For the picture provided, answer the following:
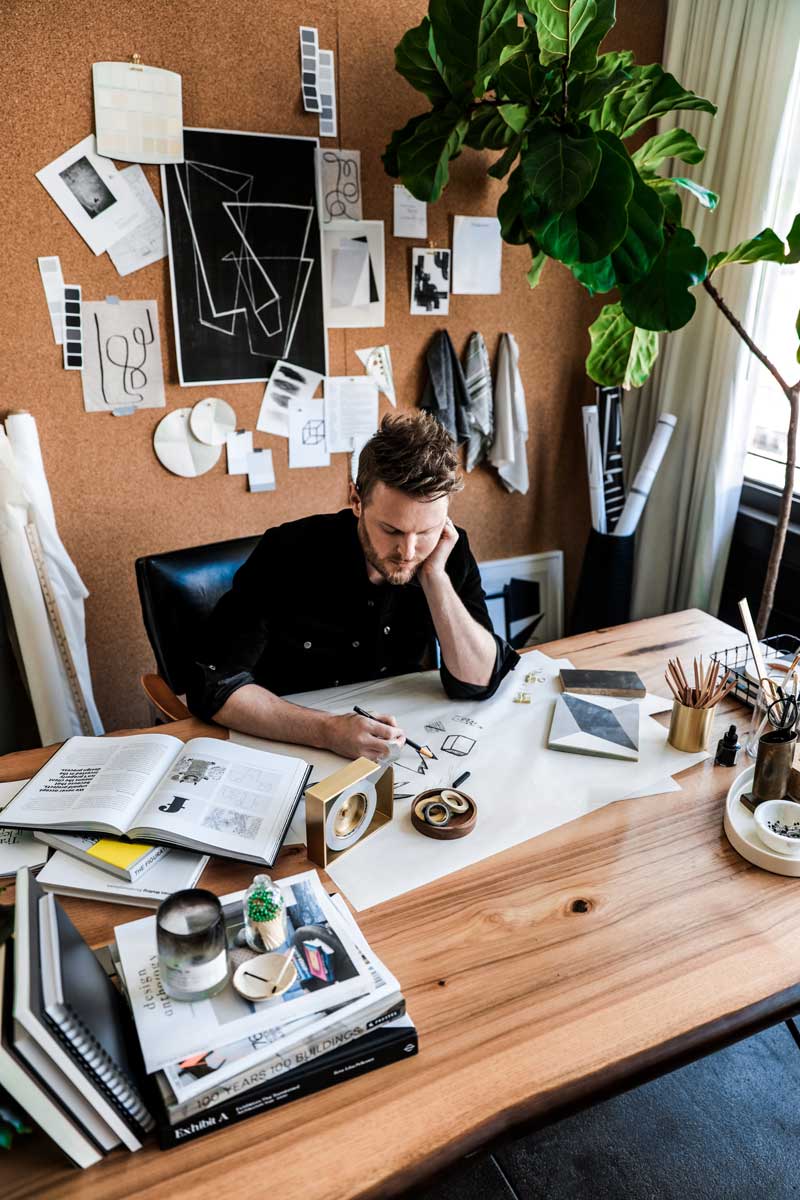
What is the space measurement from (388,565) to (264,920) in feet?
2.75

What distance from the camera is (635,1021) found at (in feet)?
3.14

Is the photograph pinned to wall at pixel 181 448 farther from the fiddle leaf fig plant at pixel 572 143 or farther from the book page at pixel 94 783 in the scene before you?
the book page at pixel 94 783

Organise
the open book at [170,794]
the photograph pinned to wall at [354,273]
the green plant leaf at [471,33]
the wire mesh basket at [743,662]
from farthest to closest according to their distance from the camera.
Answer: the photograph pinned to wall at [354,273] < the green plant leaf at [471,33] < the wire mesh basket at [743,662] < the open book at [170,794]

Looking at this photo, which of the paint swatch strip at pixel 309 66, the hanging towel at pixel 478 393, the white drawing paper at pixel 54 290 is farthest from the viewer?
the hanging towel at pixel 478 393

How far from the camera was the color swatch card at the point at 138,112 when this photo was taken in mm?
2104

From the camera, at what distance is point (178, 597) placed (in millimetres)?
1850

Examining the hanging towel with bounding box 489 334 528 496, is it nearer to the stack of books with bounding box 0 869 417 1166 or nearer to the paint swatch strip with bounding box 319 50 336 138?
the paint swatch strip with bounding box 319 50 336 138

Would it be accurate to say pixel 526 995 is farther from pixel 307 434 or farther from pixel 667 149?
pixel 667 149

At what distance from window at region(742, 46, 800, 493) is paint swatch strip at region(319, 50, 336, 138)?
1.30 metres

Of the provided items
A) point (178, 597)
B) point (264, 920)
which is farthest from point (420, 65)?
point (264, 920)

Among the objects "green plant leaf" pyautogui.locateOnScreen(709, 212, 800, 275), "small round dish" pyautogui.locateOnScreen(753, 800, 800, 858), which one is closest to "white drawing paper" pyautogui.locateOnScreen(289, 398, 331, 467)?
"green plant leaf" pyautogui.locateOnScreen(709, 212, 800, 275)

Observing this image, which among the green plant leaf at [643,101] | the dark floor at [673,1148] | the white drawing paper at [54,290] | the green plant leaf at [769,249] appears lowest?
the dark floor at [673,1148]

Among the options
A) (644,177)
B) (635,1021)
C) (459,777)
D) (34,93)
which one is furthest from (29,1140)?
(644,177)

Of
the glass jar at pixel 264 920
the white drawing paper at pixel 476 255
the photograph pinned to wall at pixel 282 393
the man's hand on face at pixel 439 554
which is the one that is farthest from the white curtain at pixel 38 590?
the glass jar at pixel 264 920
